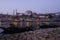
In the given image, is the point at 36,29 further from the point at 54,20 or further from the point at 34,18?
the point at 54,20

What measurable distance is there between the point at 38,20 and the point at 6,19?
7.17 ft

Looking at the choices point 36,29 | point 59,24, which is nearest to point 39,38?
point 36,29

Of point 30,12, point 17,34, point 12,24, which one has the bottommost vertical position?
point 17,34

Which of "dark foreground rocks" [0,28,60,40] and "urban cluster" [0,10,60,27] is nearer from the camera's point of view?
"dark foreground rocks" [0,28,60,40]

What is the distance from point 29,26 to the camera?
975 centimetres

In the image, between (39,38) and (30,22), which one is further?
(30,22)

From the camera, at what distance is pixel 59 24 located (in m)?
9.77

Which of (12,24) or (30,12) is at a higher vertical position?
(30,12)

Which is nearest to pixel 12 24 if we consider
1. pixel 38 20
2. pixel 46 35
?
pixel 38 20

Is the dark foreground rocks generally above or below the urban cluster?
below

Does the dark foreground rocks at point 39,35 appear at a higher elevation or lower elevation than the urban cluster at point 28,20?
lower

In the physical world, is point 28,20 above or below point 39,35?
above

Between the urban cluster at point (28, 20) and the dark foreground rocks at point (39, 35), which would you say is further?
the urban cluster at point (28, 20)

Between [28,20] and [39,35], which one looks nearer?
[39,35]
